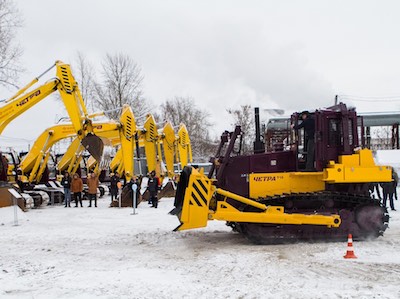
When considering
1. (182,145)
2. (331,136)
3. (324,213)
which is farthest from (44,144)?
(324,213)

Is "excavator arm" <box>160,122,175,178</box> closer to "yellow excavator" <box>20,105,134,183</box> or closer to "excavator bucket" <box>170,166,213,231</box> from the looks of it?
"yellow excavator" <box>20,105,134,183</box>

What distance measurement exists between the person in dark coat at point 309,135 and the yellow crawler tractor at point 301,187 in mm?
22

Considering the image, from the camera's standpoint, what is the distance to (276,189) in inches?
395

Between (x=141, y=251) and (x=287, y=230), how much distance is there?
10.2ft

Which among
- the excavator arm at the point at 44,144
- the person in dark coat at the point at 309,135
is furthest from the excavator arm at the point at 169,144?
the person in dark coat at the point at 309,135

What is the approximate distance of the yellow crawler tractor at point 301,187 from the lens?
30.6 ft

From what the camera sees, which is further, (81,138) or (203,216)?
(81,138)

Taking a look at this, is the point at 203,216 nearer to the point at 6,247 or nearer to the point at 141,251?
the point at 141,251

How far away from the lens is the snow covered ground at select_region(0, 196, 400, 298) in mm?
6238

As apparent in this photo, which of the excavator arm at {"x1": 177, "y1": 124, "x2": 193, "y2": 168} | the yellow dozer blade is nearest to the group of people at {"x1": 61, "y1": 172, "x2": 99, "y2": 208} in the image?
the excavator arm at {"x1": 177, "y1": 124, "x2": 193, "y2": 168}

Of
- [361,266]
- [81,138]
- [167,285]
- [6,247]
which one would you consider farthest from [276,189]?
[81,138]

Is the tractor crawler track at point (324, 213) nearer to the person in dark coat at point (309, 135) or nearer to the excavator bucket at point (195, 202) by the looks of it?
the person in dark coat at point (309, 135)

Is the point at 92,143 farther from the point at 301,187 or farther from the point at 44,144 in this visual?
the point at 301,187

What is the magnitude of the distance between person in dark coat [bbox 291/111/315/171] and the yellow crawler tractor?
22 millimetres
